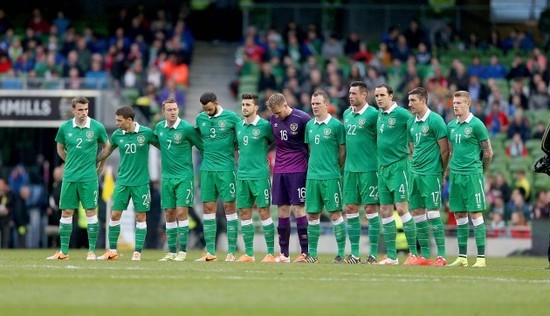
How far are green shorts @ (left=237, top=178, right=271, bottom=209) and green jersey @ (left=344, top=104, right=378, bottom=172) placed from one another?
1.31 meters

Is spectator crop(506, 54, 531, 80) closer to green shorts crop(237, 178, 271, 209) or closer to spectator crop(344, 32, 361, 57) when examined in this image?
spectator crop(344, 32, 361, 57)

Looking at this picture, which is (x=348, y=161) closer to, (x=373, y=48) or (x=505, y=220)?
→ (x=505, y=220)

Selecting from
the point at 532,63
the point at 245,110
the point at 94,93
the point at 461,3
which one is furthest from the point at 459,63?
the point at 245,110

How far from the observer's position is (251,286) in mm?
14812

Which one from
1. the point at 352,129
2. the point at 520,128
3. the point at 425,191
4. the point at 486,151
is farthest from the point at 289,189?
the point at 520,128

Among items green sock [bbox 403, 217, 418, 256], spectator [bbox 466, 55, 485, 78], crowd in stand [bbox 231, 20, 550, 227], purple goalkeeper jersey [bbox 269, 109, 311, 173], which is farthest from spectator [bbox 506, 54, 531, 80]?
green sock [bbox 403, 217, 418, 256]

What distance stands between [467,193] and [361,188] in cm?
156

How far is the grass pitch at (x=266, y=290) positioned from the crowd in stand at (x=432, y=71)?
13980 millimetres

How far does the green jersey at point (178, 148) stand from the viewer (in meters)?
20.7

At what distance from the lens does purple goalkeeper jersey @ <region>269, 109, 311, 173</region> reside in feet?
66.9

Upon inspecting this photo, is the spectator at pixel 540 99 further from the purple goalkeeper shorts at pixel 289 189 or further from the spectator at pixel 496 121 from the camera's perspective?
the purple goalkeeper shorts at pixel 289 189

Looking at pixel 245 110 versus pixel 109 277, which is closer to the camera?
pixel 109 277

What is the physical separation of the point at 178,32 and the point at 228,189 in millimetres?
16910

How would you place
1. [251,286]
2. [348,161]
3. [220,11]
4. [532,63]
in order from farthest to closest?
[220,11]
[532,63]
[348,161]
[251,286]
